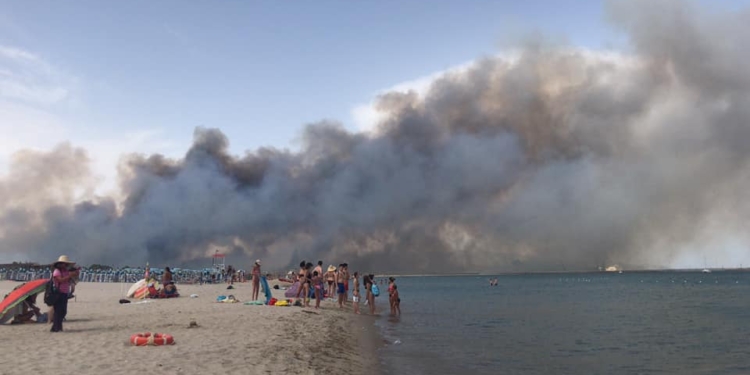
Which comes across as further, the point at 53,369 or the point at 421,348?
the point at 421,348

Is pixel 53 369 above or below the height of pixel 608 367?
above

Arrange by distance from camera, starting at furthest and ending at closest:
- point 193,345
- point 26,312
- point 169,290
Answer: point 169,290
point 26,312
point 193,345

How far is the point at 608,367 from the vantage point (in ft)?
45.5

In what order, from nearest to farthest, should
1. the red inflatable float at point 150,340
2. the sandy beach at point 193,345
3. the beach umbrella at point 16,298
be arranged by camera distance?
the sandy beach at point 193,345, the red inflatable float at point 150,340, the beach umbrella at point 16,298

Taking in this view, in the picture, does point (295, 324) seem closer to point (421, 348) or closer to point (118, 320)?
point (421, 348)

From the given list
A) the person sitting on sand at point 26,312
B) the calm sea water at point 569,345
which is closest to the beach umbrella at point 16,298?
the person sitting on sand at point 26,312

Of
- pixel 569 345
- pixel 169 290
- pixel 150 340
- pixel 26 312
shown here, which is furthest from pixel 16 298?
pixel 569 345

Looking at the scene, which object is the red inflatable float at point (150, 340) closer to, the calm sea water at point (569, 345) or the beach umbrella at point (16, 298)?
the calm sea water at point (569, 345)

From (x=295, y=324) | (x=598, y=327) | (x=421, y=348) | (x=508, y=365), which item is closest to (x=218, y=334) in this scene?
(x=295, y=324)

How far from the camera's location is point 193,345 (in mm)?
11516

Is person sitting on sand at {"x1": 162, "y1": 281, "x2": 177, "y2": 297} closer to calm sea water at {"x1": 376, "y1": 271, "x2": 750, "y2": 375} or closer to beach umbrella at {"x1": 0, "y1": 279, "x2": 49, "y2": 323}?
calm sea water at {"x1": 376, "y1": 271, "x2": 750, "y2": 375}

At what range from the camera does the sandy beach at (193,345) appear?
9348 mm

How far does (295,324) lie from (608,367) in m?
10.5

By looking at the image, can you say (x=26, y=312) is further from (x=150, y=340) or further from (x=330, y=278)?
(x=330, y=278)
